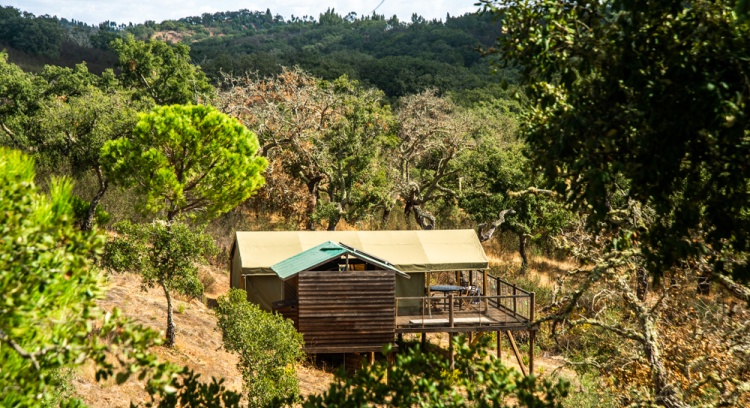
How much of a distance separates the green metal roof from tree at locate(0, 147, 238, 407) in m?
16.0

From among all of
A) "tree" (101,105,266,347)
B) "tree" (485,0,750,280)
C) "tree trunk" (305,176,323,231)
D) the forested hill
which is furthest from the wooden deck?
the forested hill

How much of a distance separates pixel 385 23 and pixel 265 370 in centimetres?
17756

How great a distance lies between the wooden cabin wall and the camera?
20.8m

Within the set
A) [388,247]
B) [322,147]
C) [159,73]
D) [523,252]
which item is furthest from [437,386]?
[159,73]

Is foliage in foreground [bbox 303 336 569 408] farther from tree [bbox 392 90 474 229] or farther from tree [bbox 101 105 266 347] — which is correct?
tree [bbox 392 90 474 229]

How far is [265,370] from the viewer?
14914 millimetres

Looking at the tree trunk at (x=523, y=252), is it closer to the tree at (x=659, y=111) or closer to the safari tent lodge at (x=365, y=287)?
the safari tent lodge at (x=365, y=287)

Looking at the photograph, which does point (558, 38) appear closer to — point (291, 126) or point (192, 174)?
point (192, 174)

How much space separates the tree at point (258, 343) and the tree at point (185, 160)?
406 inches

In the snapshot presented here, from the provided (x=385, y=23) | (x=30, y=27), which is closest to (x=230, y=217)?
(x=30, y=27)

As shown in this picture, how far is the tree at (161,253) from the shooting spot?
57.3 feet

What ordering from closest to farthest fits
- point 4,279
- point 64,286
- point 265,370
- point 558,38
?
point 4,279, point 64,286, point 558,38, point 265,370

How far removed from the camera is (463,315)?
73.7ft

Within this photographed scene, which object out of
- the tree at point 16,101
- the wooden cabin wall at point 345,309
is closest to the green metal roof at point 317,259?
the wooden cabin wall at point 345,309
